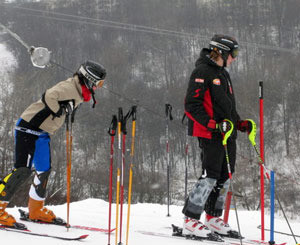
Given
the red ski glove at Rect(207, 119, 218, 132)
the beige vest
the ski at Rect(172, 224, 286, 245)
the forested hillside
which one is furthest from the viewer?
the forested hillside

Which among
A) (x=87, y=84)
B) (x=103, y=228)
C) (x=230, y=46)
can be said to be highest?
(x=230, y=46)

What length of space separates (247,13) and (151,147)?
33.4 meters

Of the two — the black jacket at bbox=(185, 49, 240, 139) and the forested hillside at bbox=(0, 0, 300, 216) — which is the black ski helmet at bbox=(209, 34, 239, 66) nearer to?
the black jacket at bbox=(185, 49, 240, 139)

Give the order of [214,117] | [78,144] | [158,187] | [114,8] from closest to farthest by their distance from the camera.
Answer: [214,117], [158,187], [78,144], [114,8]

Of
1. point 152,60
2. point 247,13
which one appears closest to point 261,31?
point 247,13

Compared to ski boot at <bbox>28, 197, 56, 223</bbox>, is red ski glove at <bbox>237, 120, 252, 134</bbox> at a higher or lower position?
higher

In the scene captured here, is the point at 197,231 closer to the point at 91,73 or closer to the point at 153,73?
the point at 91,73

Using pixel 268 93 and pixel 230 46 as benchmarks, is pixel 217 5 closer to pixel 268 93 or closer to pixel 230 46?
pixel 268 93

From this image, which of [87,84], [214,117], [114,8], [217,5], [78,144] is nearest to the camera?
[214,117]

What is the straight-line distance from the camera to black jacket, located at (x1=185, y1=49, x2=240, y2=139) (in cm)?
324

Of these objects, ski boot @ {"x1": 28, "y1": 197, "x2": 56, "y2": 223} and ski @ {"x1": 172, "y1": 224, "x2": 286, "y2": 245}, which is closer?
ski @ {"x1": 172, "y1": 224, "x2": 286, "y2": 245}

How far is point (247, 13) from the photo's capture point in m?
62.7

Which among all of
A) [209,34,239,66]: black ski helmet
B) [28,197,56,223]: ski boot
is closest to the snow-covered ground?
[28,197,56,223]: ski boot

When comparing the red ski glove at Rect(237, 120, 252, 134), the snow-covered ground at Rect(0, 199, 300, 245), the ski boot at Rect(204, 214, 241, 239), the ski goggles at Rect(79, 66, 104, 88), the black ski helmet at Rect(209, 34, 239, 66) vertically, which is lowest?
the snow-covered ground at Rect(0, 199, 300, 245)
